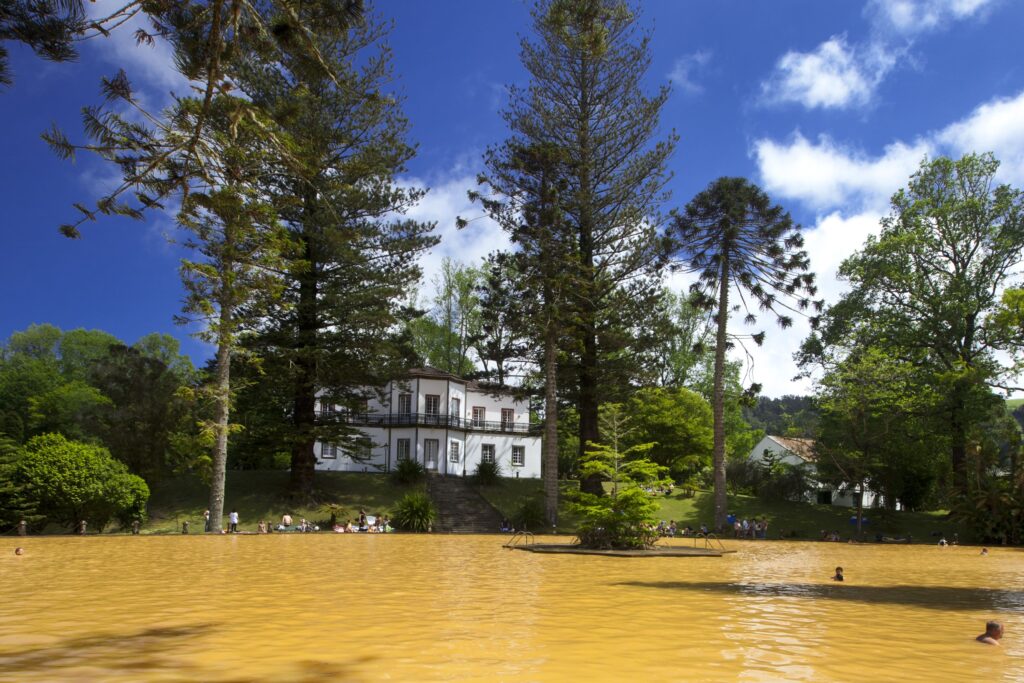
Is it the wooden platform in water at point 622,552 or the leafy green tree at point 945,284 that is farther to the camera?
the leafy green tree at point 945,284

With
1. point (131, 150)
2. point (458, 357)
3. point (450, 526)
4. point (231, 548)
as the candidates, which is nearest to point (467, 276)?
point (458, 357)

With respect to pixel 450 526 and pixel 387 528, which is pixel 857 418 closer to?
pixel 450 526

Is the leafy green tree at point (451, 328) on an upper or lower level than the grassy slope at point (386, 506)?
upper

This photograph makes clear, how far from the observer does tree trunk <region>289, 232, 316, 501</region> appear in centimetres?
3541

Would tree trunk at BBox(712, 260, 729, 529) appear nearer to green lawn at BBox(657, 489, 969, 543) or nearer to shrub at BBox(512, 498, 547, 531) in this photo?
green lawn at BBox(657, 489, 969, 543)

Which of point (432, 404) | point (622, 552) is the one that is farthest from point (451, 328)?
point (622, 552)

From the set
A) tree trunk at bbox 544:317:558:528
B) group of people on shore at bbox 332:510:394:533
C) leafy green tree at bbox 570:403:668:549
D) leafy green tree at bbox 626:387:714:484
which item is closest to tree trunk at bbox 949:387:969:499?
leafy green tree at bbox 626:387:714:484

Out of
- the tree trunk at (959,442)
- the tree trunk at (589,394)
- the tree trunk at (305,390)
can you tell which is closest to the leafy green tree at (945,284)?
the tree trunk at (959,442)

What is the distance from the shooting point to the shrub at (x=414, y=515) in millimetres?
32750

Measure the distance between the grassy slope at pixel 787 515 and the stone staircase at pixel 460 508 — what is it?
76 centimetres

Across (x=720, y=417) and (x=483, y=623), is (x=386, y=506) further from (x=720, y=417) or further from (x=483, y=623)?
(x=483, y=623)

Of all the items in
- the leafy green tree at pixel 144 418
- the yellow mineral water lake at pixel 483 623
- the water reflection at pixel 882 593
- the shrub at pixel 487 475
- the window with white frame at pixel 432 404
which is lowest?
the water reflection at pixel 882 593

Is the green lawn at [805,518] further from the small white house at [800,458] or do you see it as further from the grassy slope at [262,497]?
the grassy slope at [262,497]

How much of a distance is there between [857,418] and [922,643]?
116 feet
